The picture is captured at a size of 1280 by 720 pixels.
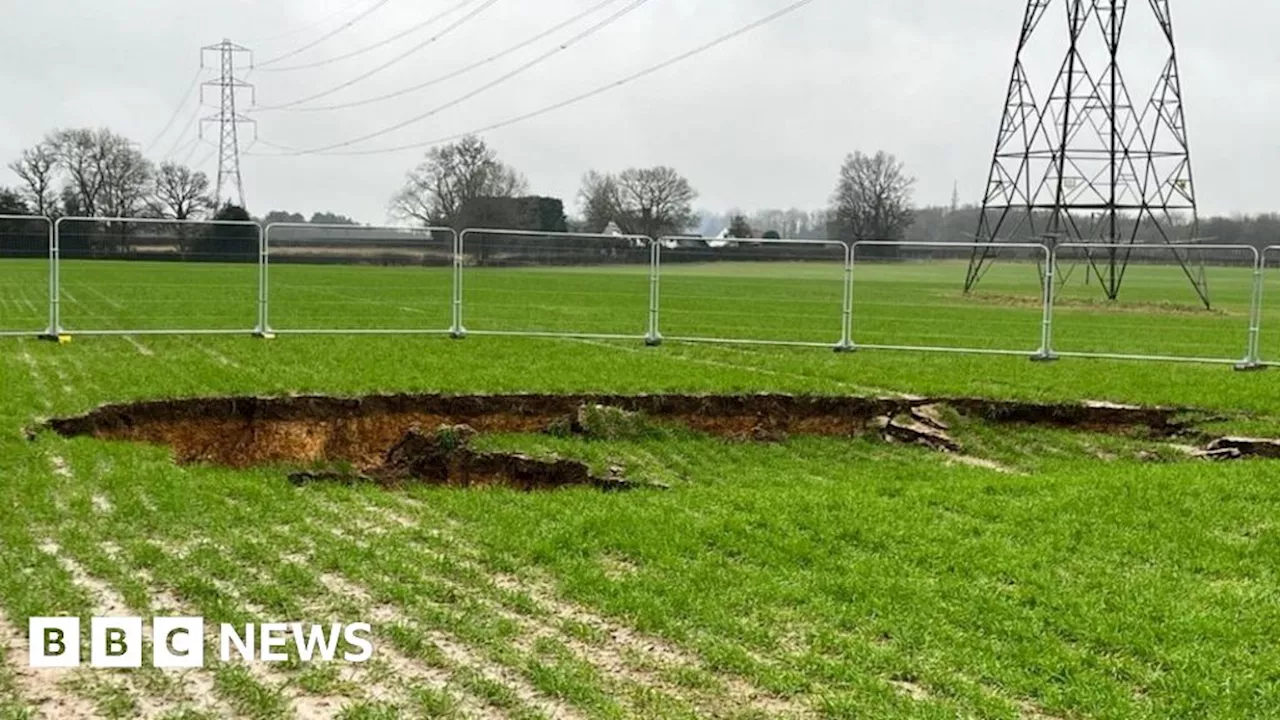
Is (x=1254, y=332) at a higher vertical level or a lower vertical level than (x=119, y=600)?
higher

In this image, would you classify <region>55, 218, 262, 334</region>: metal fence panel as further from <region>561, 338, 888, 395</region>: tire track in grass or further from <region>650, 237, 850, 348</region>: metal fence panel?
<region>650, 237, 850, 348</region>: metal fence panel

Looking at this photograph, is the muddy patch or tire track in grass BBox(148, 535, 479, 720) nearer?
tire track in grass BBox(148, 535, 479, 720)

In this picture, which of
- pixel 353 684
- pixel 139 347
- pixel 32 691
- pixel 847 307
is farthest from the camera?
pixel 847 307

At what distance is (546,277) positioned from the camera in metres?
19.0

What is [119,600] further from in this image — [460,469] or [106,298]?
[106,298]

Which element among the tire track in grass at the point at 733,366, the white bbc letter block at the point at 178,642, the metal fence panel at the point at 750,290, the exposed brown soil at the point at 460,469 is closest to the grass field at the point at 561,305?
the metal fence panel at the point at 750,290

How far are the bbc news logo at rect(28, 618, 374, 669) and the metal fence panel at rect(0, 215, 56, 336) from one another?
1198 centimetres

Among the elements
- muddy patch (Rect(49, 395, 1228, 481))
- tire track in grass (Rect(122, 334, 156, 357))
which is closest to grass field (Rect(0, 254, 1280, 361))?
tire track in grass (Rect(122, 334, 156, 357))

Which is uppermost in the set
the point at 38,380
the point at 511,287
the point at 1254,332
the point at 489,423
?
the point at 511,287

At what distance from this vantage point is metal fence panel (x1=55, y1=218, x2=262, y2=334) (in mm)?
17094

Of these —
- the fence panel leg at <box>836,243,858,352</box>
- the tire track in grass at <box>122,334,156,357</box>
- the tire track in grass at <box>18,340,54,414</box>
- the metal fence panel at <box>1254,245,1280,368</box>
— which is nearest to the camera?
the tire track in grass at <box>18,340,54,414</box>

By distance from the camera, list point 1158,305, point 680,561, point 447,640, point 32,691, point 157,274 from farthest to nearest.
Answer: point 1158,305, point 157,274, point 680,561, point 447,640, point 32,691

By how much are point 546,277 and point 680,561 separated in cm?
1343

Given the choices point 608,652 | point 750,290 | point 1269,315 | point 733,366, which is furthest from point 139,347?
point 1269,315
